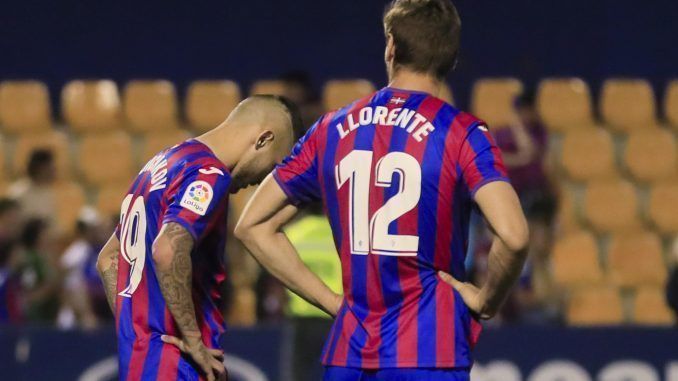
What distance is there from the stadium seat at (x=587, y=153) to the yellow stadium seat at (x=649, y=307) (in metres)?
1.23

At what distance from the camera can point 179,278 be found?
404 centimetres

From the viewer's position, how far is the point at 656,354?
757 centimetres

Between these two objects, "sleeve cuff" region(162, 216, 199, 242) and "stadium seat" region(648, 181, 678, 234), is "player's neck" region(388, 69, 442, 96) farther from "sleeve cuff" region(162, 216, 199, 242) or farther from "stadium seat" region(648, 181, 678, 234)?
"stadium seat" region(648, 181, 678, 234)

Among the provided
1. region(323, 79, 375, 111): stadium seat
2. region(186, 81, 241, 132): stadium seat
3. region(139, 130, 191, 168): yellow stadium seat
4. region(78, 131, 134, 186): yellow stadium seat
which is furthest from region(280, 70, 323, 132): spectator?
region(78, 131, 134, 186): yellow stadium seat

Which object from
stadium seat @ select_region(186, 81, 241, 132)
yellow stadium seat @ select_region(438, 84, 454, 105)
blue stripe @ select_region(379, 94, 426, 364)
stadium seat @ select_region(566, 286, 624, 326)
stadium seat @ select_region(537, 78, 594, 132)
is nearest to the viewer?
blue stripe @ select_region(379, 94, 426, 364)

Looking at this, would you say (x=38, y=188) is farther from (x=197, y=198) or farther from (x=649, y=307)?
(x=197, y=198)

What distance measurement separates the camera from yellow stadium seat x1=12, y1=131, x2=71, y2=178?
10703mm

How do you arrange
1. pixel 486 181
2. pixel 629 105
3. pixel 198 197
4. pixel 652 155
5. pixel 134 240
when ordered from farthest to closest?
pixel 629 105 < pixel 652 155 < pixel 134 240 < pixel 198 197 < pixel 486 181

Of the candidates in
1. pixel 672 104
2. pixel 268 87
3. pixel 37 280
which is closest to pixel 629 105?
pixel 672 104

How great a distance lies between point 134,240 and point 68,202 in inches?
252

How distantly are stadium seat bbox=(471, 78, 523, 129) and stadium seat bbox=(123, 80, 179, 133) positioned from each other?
89.4 inches

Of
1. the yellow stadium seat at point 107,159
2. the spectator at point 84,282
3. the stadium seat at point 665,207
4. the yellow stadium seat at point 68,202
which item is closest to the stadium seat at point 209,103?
the yellow stadium seat at point 107,159

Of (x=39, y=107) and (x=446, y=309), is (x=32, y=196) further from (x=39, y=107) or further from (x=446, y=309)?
(x=446, y=309)

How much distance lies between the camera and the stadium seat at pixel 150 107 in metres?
11.1
